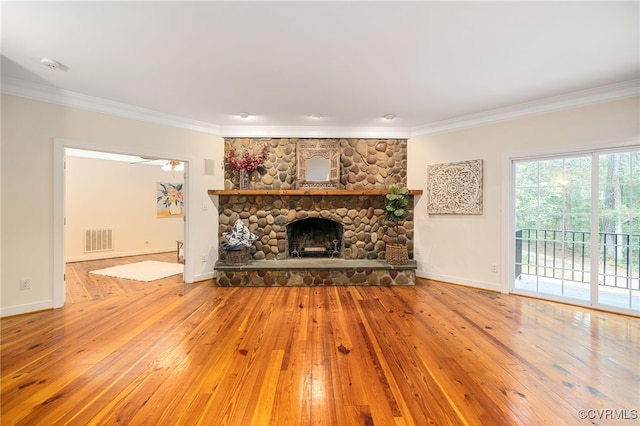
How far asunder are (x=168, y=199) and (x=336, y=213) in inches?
210

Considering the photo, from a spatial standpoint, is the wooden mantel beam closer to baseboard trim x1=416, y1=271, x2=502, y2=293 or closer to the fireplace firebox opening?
the fireplace firebox opening

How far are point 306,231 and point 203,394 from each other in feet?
11.4

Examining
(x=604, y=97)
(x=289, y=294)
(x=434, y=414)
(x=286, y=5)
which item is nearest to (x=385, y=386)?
(x=434, y=414)

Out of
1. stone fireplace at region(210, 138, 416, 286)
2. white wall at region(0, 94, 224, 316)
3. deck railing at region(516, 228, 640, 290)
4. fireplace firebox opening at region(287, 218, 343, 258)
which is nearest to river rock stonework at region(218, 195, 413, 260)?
stone fireplace at region(210, 138, 416, 286)

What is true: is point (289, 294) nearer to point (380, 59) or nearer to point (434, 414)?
point (434, 414)

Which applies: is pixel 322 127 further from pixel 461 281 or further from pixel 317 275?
pixel 461 281

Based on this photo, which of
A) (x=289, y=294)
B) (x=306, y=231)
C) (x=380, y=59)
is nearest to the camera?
(x=380, y=59)

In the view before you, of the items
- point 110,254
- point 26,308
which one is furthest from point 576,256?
point 110,254

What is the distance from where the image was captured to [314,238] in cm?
510

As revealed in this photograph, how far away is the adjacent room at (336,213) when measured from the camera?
1.84 meters

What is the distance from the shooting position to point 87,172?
6.32 meters

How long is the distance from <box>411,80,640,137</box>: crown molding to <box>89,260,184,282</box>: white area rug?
5212 millimetres

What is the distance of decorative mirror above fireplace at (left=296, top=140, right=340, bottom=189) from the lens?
183 inches

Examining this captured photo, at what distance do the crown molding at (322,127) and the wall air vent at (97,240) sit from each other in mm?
4137
